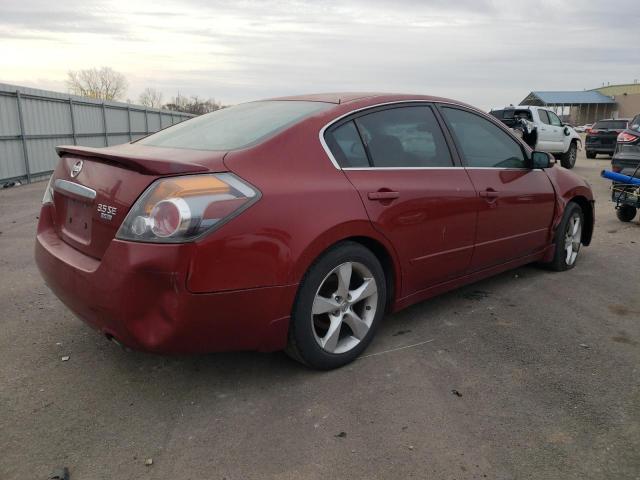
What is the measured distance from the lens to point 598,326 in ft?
12.5

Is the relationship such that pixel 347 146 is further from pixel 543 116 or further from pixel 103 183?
pixel 543 116

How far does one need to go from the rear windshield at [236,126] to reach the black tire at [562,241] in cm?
278

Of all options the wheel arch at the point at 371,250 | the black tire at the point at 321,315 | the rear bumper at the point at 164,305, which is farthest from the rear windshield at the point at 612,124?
the rear bumper at the point at 164,305

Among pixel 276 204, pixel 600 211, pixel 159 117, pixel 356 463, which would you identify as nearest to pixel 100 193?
pixel 276 204

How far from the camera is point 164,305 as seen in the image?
2404 mm

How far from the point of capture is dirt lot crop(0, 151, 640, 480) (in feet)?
7.49

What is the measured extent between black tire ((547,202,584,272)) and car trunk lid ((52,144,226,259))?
3474mm

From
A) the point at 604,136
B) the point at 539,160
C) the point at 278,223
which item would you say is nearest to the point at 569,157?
the point at 604,136

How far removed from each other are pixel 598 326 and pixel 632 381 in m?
0.85

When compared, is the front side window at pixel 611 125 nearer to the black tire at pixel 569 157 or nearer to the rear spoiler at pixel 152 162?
the black tire at pixel 569 157

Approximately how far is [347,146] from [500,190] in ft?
4.92

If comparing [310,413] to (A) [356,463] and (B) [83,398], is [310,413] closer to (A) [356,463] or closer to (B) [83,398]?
(A) [356,463]

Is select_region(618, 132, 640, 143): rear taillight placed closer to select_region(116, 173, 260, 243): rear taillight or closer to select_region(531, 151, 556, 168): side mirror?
select_region(531, 151, 556, 168): side mirror

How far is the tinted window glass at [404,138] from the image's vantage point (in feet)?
10.7
